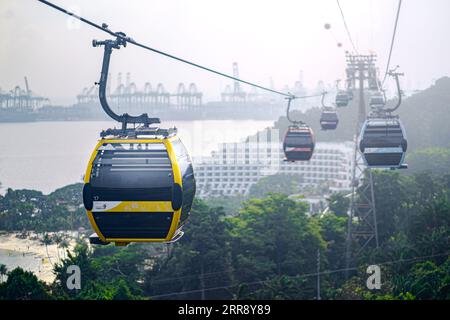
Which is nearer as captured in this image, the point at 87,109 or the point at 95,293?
the point at 95,293

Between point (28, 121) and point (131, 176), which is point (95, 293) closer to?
point (131, 176)

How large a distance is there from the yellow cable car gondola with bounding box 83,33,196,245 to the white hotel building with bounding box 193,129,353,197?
335ft

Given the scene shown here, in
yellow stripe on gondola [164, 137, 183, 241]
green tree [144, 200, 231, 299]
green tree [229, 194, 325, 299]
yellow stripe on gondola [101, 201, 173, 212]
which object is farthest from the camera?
green tree [229, 194, 325, 299]

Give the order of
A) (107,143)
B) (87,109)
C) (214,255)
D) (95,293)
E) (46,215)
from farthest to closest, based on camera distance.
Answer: (87,109)
(46,215)
(214,255)
(95,293)
(107,143)

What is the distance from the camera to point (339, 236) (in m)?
40.7

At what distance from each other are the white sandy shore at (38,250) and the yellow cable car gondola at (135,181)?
42.0m

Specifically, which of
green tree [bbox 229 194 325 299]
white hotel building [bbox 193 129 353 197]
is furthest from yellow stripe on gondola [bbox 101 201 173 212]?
white hotel building [bbox 193 129 353 197]

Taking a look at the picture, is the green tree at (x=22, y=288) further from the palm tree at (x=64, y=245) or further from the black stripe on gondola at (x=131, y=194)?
the black stripe on gondola at (x=131, y=194)

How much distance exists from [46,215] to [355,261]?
3350cm

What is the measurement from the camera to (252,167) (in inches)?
4560

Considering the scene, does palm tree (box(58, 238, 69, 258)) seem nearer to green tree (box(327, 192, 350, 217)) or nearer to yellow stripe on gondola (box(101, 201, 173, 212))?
green tree (box(327, 192, 350, 217))

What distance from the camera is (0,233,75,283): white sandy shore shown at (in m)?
49.7

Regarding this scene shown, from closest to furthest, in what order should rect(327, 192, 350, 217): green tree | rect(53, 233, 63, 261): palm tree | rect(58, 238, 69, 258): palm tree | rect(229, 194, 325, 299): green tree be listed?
rect(229, 194, 325, 299): green tree, rect(327, 192, 350, 217): green tree, rect(58, 238, 69, 258): palm tree, rect(53, 233, 63, 261): palm tree
